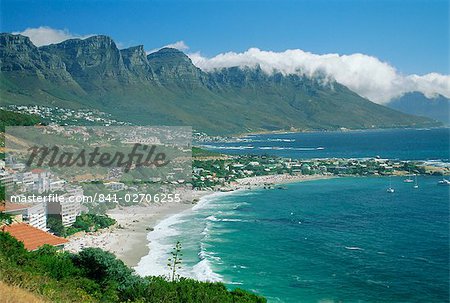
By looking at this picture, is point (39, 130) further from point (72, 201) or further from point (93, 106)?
point (93, 106)

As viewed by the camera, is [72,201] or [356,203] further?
[356,203]

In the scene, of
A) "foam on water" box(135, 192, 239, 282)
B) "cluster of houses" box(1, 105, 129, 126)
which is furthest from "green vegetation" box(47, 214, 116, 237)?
"cluster of houses" box(1, 105, 129, 126)

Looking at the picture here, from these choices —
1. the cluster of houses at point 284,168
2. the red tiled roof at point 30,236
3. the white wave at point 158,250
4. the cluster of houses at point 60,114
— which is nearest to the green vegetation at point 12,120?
the cluster of houses at point 60,114

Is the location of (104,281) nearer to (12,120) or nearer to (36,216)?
(36,216)

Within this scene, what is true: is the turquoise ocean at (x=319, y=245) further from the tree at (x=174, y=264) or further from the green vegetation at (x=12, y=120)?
the green vegetation at (x=12, y=120)

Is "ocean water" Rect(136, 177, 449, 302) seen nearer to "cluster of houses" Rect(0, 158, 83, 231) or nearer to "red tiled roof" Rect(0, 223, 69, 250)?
"red tiled roof" Rect(0, 223, 69, 250)

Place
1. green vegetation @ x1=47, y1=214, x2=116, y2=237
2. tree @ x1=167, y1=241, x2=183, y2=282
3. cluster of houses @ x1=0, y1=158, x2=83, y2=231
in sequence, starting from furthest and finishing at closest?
green vegetation @ x1=47, y1=214, x2=116, y2=237 < cluster of houses @ x1=0, y1=158, x2=83, y2=231 < tree @ x1=167, y1=241, x2=183, y2=282

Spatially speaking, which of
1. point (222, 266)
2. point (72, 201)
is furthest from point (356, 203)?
point (72, 201)
